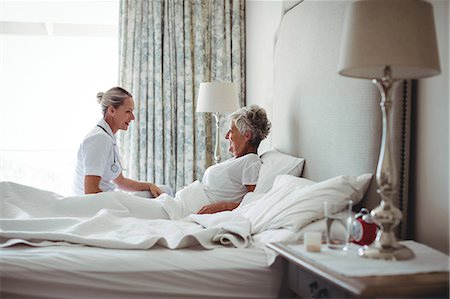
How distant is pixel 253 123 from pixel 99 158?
3.23ft

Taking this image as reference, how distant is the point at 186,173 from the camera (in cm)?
600

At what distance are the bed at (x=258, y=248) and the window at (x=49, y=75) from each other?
11.5 feet

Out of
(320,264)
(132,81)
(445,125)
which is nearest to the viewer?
(320,264)

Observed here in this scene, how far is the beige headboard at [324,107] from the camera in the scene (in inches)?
96.4

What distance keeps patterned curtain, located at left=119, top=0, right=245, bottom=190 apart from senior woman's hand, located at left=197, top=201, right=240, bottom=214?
2.62 metres

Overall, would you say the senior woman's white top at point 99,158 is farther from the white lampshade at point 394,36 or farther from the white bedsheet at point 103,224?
the white lampshade at point 394,36

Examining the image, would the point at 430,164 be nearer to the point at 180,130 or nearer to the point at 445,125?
the point at 445,125

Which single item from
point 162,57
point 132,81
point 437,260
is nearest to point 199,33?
point 162,57

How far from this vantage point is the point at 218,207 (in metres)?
3.36

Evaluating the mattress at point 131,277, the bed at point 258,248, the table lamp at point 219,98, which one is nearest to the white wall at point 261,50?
the table lamp at point 219,98

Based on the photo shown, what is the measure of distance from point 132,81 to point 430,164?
419 cm

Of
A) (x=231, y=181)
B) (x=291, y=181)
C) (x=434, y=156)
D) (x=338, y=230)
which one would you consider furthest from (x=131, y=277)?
(x=231, y=181)

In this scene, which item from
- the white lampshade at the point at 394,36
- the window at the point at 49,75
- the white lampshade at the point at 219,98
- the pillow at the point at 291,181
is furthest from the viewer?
the window at the point at 49,75

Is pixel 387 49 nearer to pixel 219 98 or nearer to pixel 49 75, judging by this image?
pixel 219 98
